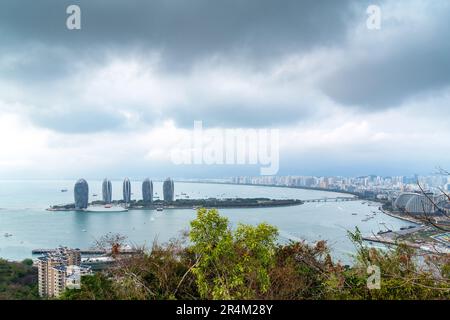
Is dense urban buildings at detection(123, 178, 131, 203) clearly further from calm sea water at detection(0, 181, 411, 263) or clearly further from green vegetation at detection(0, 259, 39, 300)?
green vegetation at detection(0, 259, 39, 300)

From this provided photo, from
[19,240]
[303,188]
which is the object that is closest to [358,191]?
[303,188]

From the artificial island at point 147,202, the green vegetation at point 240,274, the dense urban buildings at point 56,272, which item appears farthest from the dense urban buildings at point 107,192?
the green vegetation at point 240,274

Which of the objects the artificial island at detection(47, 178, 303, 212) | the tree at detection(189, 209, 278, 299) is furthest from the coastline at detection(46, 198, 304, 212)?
the tree at detection(189, 209, 278, 299)

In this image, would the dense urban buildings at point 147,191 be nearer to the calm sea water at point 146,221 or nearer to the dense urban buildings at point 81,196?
the calm sea water at point 146,221
